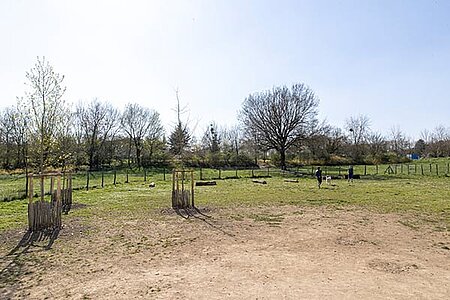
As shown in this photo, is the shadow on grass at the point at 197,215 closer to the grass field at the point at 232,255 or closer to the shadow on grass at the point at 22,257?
the grass field at the point at 232,255

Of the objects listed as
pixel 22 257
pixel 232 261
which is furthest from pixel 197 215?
pixel 22 257

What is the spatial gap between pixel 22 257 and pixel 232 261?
4949 mm

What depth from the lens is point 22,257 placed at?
852 cm

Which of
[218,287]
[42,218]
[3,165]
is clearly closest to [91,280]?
[218,287]

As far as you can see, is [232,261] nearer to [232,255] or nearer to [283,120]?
[232,255]

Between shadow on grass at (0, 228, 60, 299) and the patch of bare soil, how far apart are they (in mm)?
23

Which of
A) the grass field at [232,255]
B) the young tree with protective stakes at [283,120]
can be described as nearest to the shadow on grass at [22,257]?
the grass field at [232,255]

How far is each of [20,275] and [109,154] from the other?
49240mm

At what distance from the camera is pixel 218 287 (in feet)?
21.4

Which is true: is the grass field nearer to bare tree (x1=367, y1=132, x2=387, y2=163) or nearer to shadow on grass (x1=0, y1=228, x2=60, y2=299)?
shadow on grass (x1=0, y1=228, x2=60, y2=299)

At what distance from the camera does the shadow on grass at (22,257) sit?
22.6 ft

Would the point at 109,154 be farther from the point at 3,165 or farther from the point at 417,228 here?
the point at 417,228

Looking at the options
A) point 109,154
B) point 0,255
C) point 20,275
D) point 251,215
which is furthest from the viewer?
point 109,154

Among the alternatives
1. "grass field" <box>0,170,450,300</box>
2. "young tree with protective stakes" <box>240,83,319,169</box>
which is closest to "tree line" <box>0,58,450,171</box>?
"young tree with protective stakes" <box>240,83,319,169</box>
